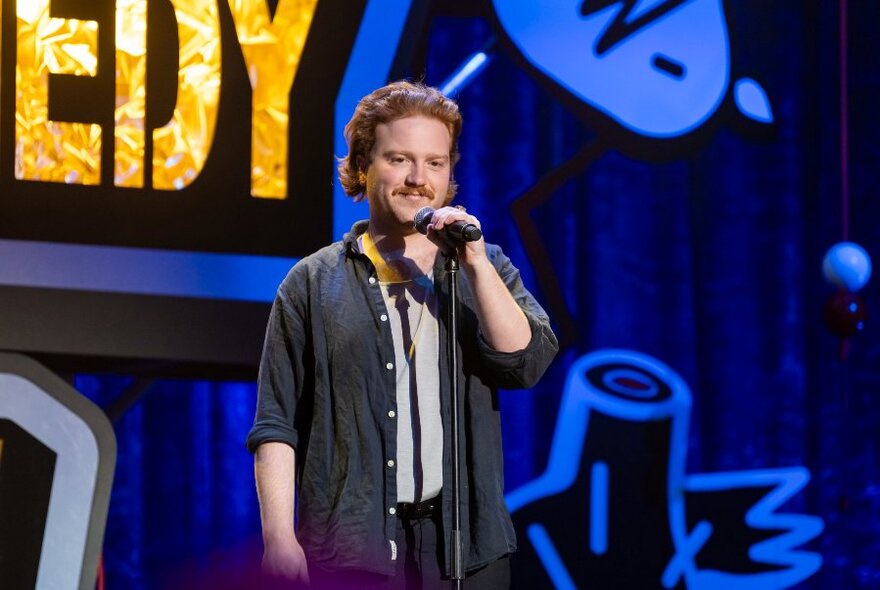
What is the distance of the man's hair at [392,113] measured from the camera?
6.00ft

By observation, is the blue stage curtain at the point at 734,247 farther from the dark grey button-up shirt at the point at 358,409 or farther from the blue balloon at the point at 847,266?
the dark grey button-up shirt at the point at 358,409

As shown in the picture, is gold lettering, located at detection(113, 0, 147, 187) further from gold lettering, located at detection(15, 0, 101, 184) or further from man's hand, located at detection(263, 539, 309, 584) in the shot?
man's hand, located at detection(263, 539, 309, 584)

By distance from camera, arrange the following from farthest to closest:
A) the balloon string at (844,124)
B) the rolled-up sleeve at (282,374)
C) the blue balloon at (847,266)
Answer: the balloon string at (844,124), the blue balloon at (847,266), the rolled-up sleeve at (282,374)

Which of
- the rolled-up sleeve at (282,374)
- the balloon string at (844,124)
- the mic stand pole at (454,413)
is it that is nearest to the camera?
the mic stand pole at (454,413)

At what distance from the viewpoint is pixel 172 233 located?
294 centimetres

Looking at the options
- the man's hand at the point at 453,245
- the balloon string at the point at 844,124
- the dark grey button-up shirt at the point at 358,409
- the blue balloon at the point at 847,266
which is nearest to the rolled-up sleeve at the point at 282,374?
the dark grey button-up shirt at the point at 358,409

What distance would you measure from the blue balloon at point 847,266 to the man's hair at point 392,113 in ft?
6.26

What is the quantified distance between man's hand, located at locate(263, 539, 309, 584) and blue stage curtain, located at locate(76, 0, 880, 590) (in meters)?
1.86

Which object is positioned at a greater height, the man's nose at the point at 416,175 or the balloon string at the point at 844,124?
the balloon string at the point at 844,124

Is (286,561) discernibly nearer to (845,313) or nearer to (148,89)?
(148,89)

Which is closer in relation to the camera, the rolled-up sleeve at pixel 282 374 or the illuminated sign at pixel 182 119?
the rolled-up sleeve at pixel 282 374

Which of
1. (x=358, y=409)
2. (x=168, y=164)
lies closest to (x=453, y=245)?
(x=358, y=409)

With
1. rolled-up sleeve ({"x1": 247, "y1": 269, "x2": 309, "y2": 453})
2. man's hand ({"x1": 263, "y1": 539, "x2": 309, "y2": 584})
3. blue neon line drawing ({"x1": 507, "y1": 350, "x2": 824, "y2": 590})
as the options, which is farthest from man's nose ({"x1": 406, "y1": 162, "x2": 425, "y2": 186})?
blue neon line drawing ({"x1": 507, "y1": 350, "x2": 824, "y2": 590})

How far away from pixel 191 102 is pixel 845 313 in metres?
1.93
